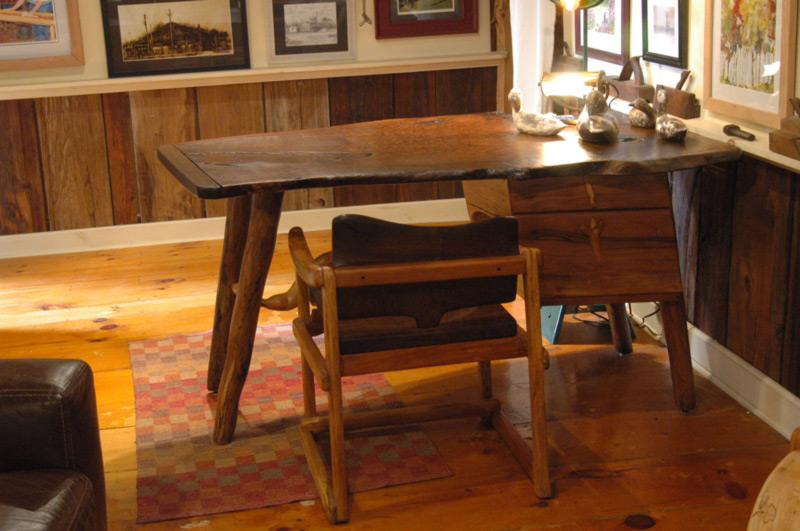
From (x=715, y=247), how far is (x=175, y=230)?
8.97 feet

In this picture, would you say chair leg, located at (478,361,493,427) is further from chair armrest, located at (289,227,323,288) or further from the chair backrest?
chair armrest, located at (289,227,323,288)

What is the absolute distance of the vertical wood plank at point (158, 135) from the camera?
443 centimetres

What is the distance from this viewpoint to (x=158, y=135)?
176 inches

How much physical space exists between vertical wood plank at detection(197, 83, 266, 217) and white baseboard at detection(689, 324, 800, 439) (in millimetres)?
2436

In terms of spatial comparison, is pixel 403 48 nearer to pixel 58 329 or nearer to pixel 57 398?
pixel 58 329

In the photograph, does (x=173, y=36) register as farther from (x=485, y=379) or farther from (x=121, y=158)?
(x=485, y=379)

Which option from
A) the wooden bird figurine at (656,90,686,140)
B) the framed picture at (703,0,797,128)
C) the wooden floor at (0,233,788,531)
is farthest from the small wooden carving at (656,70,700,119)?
the wooden floor at (0,233,788,531)

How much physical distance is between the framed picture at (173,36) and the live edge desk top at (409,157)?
65.5 inches

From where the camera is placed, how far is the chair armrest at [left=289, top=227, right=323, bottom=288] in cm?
201

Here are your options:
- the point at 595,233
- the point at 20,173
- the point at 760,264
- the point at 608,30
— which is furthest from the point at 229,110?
the point at 760,264

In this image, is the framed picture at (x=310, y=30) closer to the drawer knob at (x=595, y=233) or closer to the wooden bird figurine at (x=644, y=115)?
the wooden bird figurine at (x=644, y=115)

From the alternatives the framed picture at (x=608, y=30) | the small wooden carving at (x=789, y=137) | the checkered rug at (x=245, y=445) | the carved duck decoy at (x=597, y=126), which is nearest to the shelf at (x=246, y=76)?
the framed picture at (x=608, y=30)

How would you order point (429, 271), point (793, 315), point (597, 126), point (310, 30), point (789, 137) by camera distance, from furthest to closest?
point (310, 30), point (597, 126), point (793, 315), point (789, 137), point (429, 271)

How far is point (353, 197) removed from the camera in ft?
15.5
